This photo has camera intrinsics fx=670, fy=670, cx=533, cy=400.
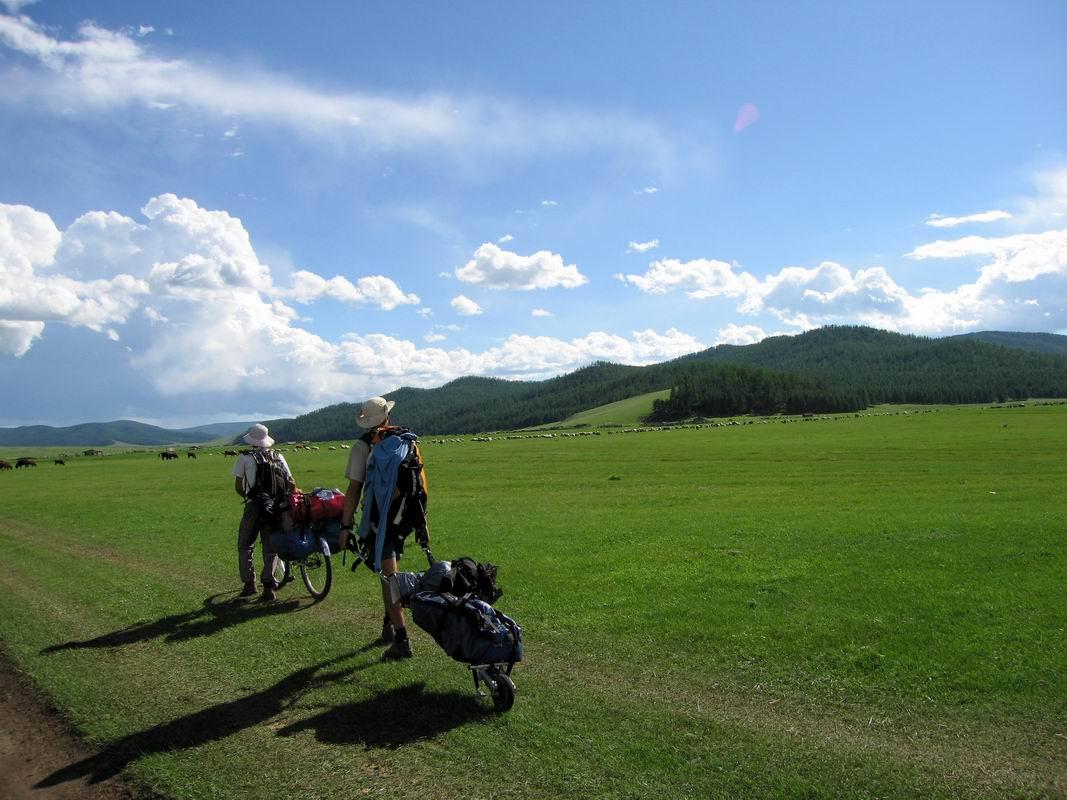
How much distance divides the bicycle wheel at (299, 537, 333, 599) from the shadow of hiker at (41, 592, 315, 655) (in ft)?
1.03

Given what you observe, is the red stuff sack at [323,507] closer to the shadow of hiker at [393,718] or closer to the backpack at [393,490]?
the backpack at [393,490]

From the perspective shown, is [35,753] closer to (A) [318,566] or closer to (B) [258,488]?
(A) [318,566]

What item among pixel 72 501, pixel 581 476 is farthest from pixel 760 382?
pixel 72 501

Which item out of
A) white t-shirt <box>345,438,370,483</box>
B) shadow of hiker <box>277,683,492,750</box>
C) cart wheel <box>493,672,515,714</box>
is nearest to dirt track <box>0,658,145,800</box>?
shadow of hiker <box>277,683,492,750</box>

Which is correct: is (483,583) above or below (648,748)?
above

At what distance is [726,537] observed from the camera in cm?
1595

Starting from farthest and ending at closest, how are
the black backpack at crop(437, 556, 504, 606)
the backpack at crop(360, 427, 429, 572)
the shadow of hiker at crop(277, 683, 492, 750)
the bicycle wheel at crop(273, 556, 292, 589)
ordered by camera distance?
the bicycle wheel at crop(273, 556, 292, 589) → the backpack at crop(360, 427, 429, 572) → the black backpack at crop(437, 556, 504, 606) → the shadow of hiker at crop(277, 683, 492, 750)

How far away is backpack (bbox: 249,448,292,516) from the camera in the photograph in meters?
11.8

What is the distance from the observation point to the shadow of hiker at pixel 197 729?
6008 mm

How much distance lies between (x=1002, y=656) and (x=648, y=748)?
15.7 ft

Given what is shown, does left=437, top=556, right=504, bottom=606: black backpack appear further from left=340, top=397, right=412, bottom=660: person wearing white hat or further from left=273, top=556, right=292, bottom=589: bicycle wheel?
left=273, top=556, right=292, bottom=589: bicycle wheel

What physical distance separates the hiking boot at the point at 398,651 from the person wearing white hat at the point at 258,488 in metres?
4.30

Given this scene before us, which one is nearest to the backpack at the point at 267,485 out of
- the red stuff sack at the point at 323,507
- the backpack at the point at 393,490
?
the red stuff sack at the point at 323,507

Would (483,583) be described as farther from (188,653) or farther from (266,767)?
(188,653)
